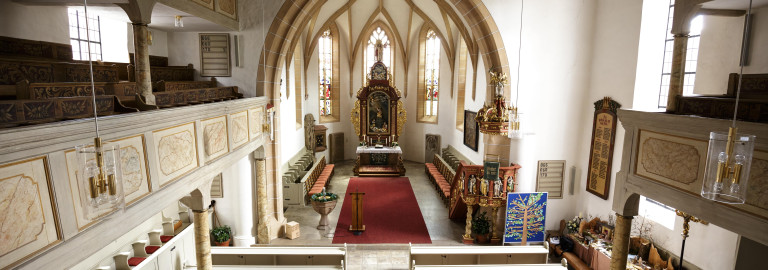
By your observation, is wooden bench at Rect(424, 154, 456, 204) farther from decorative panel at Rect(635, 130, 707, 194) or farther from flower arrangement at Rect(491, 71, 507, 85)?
decorative panel at Rect(635, 130, 707, 194)

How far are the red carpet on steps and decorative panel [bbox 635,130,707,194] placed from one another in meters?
6.22

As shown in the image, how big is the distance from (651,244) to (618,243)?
305cm

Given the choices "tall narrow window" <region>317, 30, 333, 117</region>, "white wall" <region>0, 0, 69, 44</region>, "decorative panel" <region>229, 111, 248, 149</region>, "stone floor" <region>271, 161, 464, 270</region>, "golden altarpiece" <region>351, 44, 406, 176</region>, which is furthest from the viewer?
"tall narrow window" <region>317, 30, 333, 117</region>

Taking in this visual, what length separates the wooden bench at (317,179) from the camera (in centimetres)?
1310

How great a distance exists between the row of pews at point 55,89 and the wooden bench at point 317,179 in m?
6.41

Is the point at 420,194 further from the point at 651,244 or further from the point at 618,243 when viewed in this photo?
the point at 618,243

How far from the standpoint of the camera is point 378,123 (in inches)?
672

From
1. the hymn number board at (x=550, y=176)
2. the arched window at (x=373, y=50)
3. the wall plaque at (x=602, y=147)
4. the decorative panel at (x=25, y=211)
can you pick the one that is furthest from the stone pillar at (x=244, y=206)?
the arched window at (x=373, y=50)

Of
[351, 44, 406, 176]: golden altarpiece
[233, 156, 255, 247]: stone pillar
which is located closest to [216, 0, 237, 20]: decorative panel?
[233, 156, 255, 247]: stone pillar

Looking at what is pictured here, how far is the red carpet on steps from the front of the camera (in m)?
10.5

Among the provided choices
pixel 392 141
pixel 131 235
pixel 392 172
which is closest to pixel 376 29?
pixel 392 141

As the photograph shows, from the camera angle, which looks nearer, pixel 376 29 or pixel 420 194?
pixel 420 194

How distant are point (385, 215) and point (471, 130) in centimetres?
476

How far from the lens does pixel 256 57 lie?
31.9 feet
